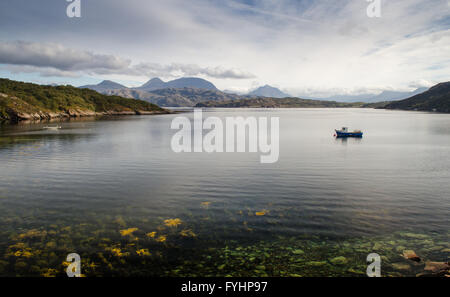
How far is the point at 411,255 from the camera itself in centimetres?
1667

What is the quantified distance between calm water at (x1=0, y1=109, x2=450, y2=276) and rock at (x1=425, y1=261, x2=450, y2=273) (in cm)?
105

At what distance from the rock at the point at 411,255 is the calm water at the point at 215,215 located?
696 millimetres

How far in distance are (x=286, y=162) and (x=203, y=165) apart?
15113 millimetres

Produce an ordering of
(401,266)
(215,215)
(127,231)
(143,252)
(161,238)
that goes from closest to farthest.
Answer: (401,266)
(143,252)
(161,238)
(127,231)
(215,215)

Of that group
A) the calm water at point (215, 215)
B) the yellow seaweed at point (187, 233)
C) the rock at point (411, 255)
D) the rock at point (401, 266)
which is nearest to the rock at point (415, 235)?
the calm water at point (215, 215)

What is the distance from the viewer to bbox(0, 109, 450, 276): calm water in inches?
642

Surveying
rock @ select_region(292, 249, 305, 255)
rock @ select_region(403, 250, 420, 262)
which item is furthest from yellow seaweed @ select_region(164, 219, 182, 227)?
rock @ select_region(403, 250, 420, 262)

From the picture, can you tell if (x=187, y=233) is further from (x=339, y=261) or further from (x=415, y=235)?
(x=415, y=235)

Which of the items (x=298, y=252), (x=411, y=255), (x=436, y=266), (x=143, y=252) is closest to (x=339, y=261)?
(x=298, y=252)

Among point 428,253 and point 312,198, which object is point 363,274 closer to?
point 428,253

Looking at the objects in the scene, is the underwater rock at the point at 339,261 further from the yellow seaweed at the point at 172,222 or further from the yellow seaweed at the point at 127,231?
the yellow seaweed at the point at 127,231

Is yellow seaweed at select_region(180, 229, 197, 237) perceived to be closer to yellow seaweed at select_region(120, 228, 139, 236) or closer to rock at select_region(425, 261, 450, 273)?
yellow seaweed at select_region(120, 228, 139, 236)

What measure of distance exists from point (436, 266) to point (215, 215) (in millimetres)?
15485

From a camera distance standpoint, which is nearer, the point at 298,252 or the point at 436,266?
the point at 436,266
